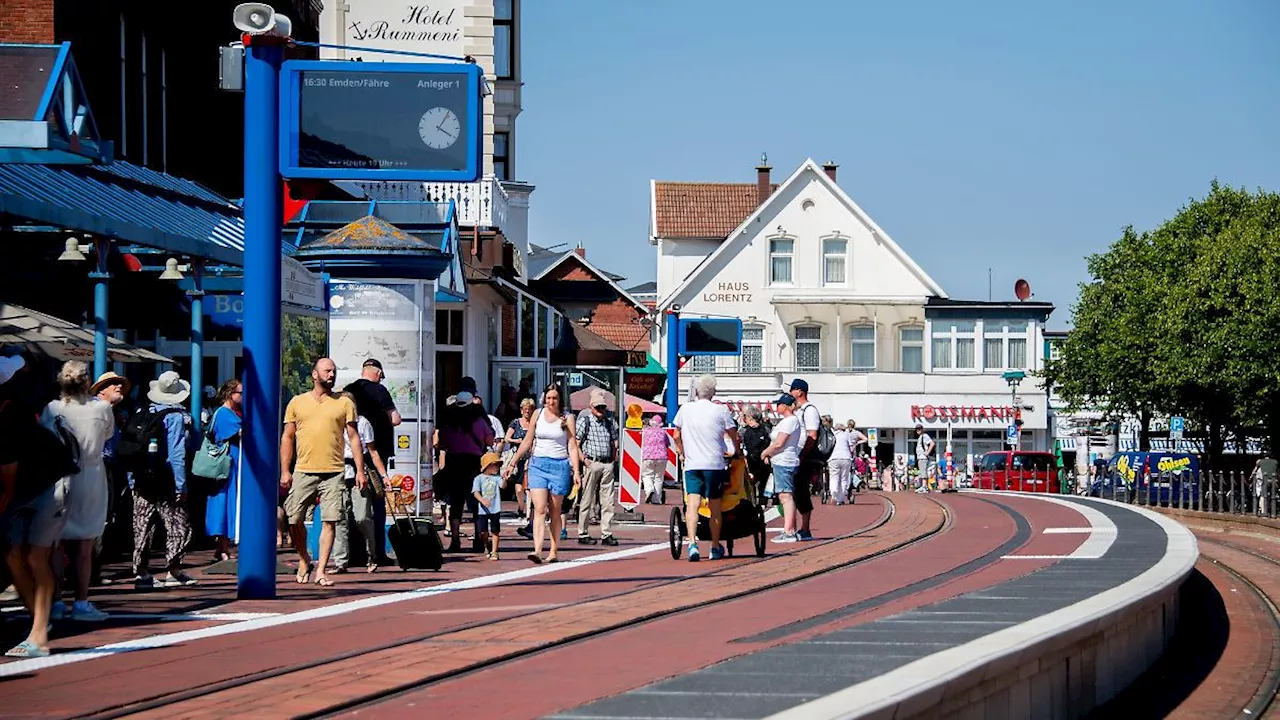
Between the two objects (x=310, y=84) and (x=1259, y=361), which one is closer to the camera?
(x=310, y=84)

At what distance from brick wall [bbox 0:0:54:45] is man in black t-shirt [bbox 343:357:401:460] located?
26.2 feet

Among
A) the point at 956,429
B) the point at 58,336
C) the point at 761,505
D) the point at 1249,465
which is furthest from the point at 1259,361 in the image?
the point at 58,336

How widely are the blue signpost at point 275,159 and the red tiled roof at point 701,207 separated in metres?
70.0

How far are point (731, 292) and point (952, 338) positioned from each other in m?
9.22

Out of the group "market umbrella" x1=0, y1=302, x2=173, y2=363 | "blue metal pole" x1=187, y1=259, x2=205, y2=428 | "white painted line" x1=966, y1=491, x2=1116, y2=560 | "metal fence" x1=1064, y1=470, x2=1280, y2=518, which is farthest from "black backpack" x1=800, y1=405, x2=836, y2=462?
"metal fence" x1=1064, y1=470, x2=1280, y2=518

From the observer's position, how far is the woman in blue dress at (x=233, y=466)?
16.4m

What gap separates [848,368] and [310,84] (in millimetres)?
64152

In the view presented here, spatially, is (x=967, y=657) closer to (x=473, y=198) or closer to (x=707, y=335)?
(x=707, y=335)

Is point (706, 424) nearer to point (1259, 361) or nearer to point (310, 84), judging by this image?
point (310, 84)

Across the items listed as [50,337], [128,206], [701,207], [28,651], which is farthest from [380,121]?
[701,207]

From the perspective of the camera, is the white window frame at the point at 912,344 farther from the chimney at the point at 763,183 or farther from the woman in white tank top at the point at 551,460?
the woman in white tank top at the point at 551,460

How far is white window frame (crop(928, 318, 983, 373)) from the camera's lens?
77.7 metres

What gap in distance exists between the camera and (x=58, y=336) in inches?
666

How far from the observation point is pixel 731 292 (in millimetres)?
78000
